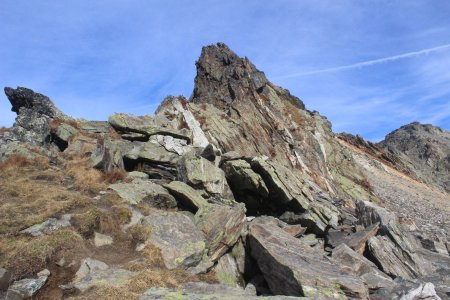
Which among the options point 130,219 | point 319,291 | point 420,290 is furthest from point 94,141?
point 420,290

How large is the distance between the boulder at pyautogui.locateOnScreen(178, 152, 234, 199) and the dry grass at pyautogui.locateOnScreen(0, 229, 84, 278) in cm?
979

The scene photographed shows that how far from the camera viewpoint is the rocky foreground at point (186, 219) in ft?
48.8

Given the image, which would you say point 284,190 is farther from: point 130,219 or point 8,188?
point 8,188

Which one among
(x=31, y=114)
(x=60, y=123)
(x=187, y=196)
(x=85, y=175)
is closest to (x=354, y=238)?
(x=187, y=196)

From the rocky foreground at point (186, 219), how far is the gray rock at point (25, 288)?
0.12ft

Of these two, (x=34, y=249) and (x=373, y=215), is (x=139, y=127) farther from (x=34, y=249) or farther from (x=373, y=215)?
(x=373, y=215)

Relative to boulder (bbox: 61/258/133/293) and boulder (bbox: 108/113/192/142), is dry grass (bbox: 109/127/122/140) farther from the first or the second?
boulder (bbox: 61/258/133/293)

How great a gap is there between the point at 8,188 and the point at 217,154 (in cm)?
1469

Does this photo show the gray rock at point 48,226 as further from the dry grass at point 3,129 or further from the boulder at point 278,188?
the dry grass at point 3,129

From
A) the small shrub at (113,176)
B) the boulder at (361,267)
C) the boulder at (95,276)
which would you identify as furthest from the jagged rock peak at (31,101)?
the boulder at (361,267)

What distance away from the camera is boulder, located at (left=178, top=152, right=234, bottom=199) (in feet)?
82.4

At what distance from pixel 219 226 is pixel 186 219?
5.82 feet

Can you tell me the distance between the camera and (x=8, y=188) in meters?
21.2

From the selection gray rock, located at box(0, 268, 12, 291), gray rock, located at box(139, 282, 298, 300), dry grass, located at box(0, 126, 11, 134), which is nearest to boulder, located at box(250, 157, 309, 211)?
gray rock, located at box(139, 282, 298, 300)
